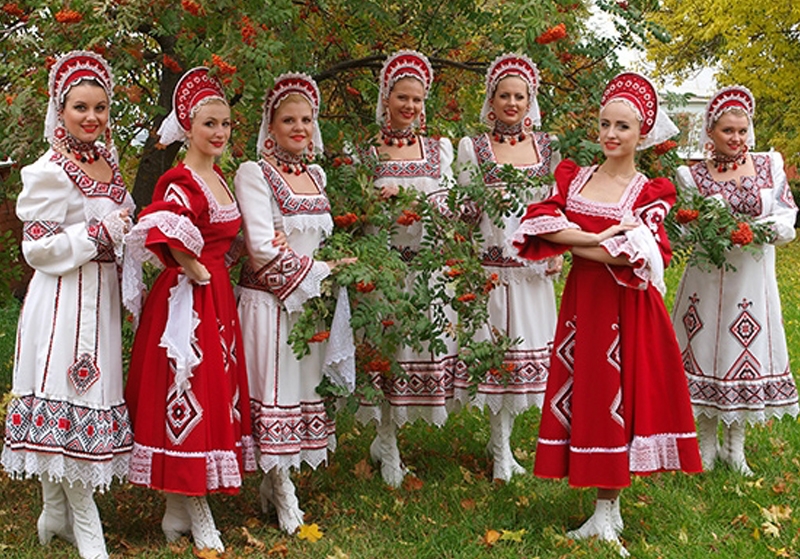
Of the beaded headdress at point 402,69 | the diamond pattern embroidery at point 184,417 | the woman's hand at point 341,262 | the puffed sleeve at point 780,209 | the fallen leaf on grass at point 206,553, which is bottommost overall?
the fallen leaf on grass at point 206,553

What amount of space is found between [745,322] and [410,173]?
1993 millimetres

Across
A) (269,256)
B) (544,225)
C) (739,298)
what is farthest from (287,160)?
(739,298)

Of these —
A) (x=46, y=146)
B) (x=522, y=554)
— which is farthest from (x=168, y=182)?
(x=522, y=554)

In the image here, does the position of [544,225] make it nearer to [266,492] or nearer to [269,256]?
[269,256]

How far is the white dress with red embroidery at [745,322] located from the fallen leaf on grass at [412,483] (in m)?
1.59

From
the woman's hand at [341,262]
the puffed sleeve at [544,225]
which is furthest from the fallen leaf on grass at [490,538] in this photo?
the woman's hand at [341,262]

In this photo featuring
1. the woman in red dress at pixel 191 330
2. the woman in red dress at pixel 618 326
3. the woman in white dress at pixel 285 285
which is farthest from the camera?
the woman in white dress at pixel 285 285

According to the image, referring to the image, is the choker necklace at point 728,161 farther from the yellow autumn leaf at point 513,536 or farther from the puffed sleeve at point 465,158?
the yellow autumn leaf at point 513,536

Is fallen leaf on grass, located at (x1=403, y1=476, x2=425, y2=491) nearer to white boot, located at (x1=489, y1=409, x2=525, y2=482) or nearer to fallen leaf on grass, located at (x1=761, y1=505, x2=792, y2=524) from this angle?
white boot, located at (x1=489, y1=409, x2=525, y2=482)

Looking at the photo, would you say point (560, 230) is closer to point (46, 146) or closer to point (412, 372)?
point (412, 372)

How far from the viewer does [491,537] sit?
14.8 ft

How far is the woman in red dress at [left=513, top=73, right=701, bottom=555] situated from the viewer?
166 inches

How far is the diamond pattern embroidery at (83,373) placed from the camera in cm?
409

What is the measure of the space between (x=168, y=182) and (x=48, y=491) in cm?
153
